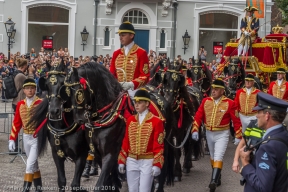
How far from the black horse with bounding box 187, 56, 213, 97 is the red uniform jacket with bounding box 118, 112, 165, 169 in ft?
21.6

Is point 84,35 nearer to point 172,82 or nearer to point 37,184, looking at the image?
point 172,82

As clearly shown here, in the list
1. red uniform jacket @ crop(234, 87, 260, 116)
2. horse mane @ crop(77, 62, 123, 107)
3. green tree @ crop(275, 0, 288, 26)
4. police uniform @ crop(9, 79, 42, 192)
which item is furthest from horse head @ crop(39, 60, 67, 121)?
green tree @ crop(275, 0, 288, 26)

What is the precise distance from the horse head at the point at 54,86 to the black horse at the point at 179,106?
2.31 meters

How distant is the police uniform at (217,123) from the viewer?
9.95 metres

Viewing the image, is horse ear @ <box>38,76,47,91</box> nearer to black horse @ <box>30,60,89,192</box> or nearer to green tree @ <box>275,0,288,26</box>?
black horse @ <box>30,60,89,192</box>

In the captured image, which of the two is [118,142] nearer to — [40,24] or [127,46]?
[127,46]

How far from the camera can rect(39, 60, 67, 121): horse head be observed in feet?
27.2

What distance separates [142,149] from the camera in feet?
25.3

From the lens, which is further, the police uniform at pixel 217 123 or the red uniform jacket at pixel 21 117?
the police uniform at pixel 217 123

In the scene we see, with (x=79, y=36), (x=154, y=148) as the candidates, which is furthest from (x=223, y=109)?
(x=79, y=36)

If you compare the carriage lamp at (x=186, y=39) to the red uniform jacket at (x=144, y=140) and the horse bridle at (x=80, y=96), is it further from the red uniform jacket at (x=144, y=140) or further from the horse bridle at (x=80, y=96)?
the red uniform jacket at (x=144, y=140)

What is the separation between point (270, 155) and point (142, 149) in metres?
3.02

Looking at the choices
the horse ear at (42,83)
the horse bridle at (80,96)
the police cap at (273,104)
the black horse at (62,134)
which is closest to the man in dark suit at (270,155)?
the police cap at (273,104)

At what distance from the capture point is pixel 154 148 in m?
7.71
